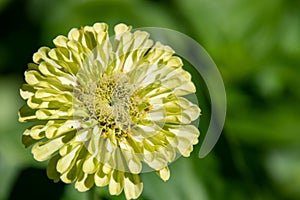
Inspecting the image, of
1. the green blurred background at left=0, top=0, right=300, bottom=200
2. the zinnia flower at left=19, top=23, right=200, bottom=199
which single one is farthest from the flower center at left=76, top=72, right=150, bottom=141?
the green blurred background at left=0, top=0, right=300, bottom=200

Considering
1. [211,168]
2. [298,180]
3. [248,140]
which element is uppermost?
[211,168]

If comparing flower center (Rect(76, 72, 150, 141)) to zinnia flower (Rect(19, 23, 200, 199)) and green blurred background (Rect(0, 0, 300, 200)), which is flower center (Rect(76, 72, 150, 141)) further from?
green blurred background (Rect(0, 0, 300, 200))

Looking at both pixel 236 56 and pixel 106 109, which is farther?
pixel 236 56

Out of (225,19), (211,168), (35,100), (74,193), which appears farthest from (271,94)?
(35,100)

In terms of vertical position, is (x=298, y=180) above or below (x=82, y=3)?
below

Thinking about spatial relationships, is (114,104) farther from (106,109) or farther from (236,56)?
(236,56)

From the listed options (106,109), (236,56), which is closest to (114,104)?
(106,109)

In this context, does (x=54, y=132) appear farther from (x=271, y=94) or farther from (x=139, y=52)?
(x=271, y=94)
